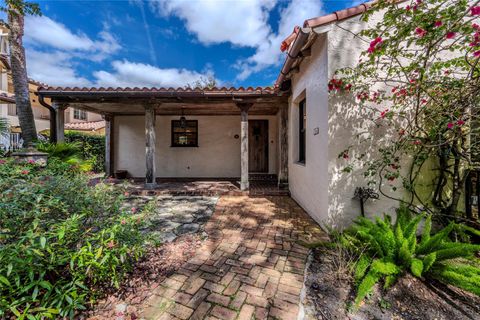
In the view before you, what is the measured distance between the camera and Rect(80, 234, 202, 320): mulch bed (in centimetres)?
170

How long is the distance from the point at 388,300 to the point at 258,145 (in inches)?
267

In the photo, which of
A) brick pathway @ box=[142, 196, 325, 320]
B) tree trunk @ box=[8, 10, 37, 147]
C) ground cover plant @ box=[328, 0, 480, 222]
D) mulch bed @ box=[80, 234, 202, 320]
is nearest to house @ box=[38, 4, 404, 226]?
ground cover plant @ box=[328, 0, 480, 222]

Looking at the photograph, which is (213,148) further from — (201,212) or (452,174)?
(452,174)

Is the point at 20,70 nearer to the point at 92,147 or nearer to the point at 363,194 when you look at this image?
the point at 92,147

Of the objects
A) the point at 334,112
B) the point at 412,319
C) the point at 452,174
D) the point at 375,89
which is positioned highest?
the point at 375,89

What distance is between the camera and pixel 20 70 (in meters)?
4.99

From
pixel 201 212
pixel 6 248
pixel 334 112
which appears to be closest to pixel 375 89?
pixel 334 112

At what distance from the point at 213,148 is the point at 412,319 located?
7.39 m

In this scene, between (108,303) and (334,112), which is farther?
(334,112)

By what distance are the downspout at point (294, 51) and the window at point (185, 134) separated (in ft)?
14.4

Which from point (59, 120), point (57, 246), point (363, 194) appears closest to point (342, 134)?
point (363, 194)

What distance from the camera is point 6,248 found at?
145 centimetres

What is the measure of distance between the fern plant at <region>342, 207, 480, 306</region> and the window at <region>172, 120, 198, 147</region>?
23.2 ft

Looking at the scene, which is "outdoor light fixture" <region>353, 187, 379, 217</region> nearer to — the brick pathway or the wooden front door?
the brick pathway
